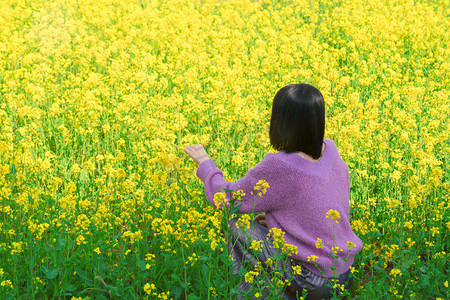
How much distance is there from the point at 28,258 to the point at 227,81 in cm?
360

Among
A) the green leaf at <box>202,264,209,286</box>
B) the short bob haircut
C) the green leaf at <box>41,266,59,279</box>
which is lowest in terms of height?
the green leaf at <box>41,266,59,279</box>

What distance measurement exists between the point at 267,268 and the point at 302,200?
458 mm

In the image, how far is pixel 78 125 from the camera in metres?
5.41

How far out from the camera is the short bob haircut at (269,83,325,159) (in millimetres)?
3055

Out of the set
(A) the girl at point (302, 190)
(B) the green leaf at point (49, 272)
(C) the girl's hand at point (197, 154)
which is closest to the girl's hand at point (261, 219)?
(A) the girl at point (302, 190)

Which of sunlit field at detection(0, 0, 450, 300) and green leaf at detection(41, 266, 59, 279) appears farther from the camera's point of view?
sunlit field at detection(0, 0, 450, 300)

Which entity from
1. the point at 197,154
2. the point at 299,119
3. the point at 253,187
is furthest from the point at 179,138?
the point at 299,119

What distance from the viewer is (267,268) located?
3172 mm

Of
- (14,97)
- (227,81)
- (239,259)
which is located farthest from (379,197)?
(14,97)

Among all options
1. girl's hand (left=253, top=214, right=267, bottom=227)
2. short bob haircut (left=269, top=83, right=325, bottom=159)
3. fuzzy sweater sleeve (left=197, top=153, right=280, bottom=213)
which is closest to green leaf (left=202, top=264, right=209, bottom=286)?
fuzzy sweater sleeve (left=197, top=153, right=280, bottom=213)

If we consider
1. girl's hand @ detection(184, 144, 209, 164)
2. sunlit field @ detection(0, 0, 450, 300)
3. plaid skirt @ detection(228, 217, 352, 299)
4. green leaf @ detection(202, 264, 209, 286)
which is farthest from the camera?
girl's hand @ detection(184, 144, 209, 164)

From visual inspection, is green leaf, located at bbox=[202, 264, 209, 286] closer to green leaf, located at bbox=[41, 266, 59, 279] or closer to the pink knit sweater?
the pink knit sweater

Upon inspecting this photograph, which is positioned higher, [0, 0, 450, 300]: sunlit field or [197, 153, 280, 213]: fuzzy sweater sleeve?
[197, 153, 280, 213]: fuzzy sweater sleeve

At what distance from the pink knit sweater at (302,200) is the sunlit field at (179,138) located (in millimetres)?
235
